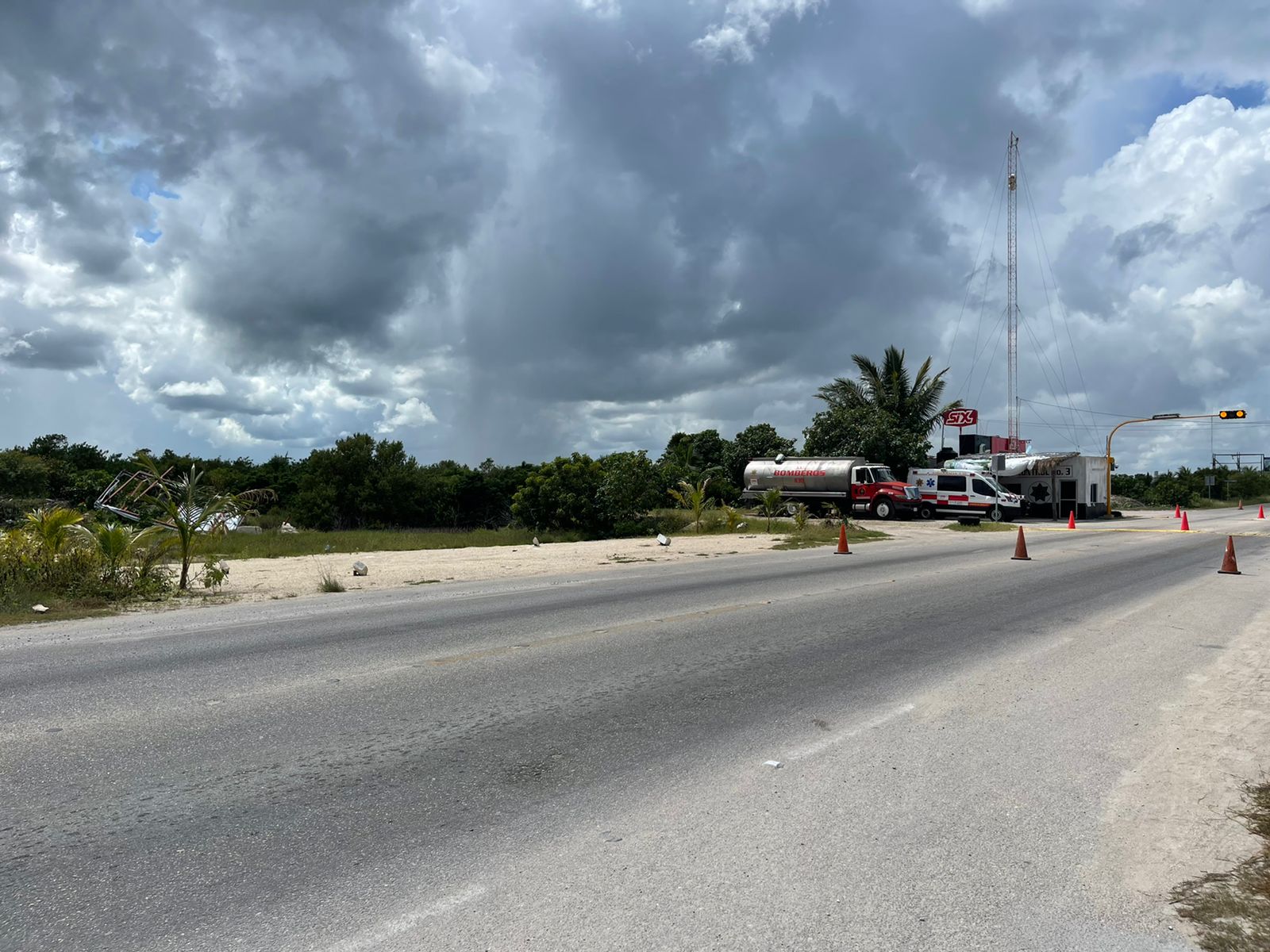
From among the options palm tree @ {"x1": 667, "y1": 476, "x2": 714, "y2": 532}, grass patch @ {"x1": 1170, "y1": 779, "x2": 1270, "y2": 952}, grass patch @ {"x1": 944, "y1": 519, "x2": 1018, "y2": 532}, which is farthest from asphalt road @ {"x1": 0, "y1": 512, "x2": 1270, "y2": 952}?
grass patch @ {"x1": 944, "y1": 519, "x2": 1018, "y2": 532}

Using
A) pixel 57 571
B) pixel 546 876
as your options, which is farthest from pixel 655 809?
pixel 57 571

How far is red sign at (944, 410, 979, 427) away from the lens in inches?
2304

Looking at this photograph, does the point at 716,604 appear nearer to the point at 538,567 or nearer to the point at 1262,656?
the point at 1262,656

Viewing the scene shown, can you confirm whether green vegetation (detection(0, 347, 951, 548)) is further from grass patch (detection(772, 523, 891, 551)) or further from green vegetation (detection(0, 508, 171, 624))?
green vegetation (detection(0, 508, 171, 624))

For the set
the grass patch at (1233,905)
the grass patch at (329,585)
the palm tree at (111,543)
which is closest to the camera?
the grass patch at (1233,905)

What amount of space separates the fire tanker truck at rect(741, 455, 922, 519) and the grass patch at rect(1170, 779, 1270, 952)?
36539 mm

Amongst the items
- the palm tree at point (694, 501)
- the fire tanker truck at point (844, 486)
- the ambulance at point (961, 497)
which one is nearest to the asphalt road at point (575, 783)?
the palm tree at point (694, 501)

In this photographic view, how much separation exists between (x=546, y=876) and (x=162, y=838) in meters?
1.85

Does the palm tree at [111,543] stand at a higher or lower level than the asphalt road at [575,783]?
higher

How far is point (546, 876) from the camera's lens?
3.71 metres

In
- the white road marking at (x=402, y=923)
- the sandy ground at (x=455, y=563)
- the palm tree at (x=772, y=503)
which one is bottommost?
the white road marking at (x=402, y=923)

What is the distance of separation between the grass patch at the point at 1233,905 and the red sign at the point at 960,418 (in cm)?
5745

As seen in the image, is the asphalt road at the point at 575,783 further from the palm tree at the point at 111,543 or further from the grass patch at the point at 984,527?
the grass patch at the point at 984,527

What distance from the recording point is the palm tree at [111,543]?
1301 cm
